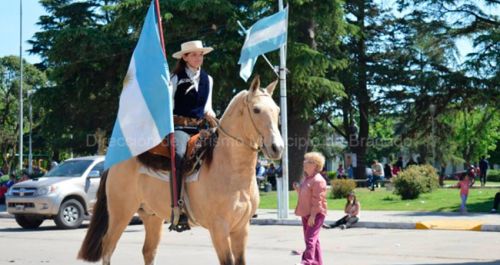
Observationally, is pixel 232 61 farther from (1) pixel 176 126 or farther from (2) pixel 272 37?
(1) pixel 176 126

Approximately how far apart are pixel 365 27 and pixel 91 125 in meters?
20.8

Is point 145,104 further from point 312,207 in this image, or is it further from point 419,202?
point 419,202

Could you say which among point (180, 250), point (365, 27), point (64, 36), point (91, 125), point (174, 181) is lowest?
point (180, 250)

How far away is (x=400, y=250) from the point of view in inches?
497

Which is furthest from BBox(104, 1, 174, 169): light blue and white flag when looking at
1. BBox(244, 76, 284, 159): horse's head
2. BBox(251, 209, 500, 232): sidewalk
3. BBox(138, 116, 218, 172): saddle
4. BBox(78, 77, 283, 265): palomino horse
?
BBox(251, 209, 500, 232): sidewalk

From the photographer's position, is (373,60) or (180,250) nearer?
(180,250)

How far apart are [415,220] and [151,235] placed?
11.5 m

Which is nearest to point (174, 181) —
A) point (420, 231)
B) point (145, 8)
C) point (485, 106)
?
point (420, 231)

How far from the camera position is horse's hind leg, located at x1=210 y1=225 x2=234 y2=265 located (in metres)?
6.75

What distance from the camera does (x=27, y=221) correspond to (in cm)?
2023

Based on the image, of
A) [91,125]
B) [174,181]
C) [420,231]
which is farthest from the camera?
[91,125]

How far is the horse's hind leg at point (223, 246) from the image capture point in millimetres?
6754

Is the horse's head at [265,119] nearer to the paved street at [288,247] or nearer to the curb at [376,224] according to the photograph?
the paved street at [288,247]

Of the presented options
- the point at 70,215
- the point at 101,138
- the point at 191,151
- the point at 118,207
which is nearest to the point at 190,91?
the point at 191,151
